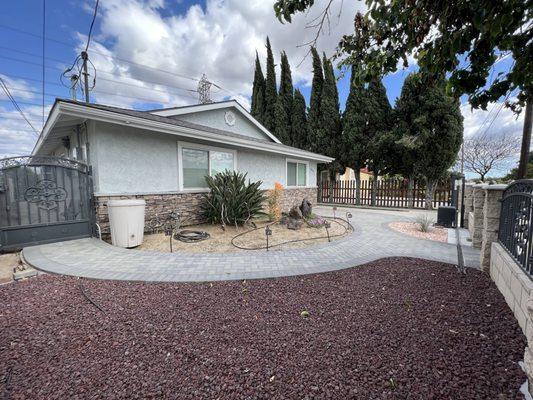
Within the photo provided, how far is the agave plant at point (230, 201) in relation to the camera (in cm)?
704

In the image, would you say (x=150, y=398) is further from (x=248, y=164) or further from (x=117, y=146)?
(x=248, y=164)

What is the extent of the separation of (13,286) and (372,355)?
4776mm

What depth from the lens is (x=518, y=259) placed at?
9.22 feet

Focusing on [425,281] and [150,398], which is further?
[425,281]

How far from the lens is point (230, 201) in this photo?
7027 mm

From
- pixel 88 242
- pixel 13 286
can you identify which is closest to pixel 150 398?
pixel 13 286

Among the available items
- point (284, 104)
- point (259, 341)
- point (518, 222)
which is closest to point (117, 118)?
point (259, 341)

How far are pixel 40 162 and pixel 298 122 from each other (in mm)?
16638

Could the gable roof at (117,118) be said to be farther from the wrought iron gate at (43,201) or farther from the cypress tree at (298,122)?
the cypress tree at (298,122)

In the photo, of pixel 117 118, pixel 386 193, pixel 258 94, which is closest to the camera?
pixel 117 118

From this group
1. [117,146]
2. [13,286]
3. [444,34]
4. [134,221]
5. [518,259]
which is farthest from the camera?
[117,146]

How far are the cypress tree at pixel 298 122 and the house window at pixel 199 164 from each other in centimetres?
1135

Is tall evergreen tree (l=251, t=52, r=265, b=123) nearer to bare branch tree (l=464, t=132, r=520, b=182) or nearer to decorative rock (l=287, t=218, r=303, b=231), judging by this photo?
decorative rock (l=287, t=218, r=303, b=231)

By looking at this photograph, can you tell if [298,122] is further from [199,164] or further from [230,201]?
[230,201]
